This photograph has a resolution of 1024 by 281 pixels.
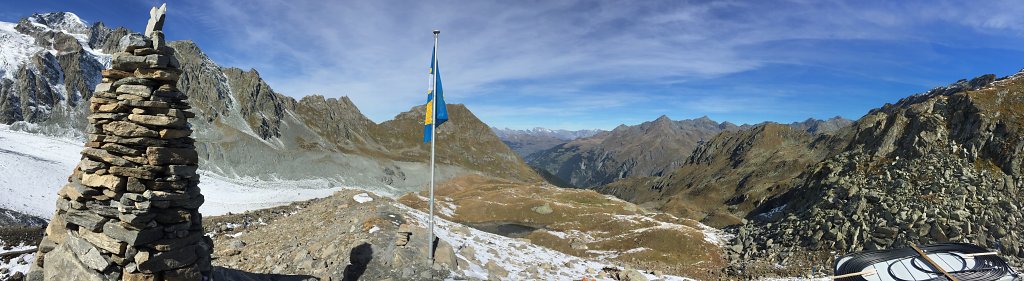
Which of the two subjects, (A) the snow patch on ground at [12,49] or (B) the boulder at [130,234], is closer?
(B) the boulder at [130,234]

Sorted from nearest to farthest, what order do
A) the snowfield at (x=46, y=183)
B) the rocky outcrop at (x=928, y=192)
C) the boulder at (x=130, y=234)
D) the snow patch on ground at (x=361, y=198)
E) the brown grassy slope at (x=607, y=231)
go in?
the boulder at (x=130, y=234) < the rocky outcrop at (x=928, y=192) < the snow patch on ground at (x=361, y=198) < the brown grassy slope at (x=607, y=231) < the snowfield at (x=46, y=183)

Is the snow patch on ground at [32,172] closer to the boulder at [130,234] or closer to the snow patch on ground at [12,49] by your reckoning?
the snow patch on ground at [12,49]

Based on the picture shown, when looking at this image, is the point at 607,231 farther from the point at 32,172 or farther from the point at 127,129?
the point at 32,172

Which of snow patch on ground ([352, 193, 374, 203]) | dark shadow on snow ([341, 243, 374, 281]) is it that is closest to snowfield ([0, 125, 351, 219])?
snow patch on ground ([352, 193, 374, 203])

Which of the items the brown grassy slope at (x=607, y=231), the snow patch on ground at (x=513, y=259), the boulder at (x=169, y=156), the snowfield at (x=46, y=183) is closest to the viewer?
the boulder at (x=169, y=156)

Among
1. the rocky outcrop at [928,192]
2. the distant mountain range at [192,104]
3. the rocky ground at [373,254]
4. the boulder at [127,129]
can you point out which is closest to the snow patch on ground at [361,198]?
the rocky ground at [373,254]

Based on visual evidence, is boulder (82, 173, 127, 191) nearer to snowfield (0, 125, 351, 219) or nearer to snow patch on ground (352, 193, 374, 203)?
snow patch on ground (352, 193, 374, 203)

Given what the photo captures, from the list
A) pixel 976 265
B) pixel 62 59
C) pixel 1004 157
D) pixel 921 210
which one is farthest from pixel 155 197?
pixel 62 59

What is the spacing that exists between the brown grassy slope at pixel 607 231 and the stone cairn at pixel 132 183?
107 feet

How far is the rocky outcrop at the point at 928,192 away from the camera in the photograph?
108 ft

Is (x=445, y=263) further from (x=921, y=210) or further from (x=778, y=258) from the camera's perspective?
(x=921, y=210)

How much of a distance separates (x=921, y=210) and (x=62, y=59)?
195119mm

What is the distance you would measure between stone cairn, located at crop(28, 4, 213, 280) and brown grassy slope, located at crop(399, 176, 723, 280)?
1286 inches

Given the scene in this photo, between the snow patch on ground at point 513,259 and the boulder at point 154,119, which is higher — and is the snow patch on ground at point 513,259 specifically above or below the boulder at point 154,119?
below
